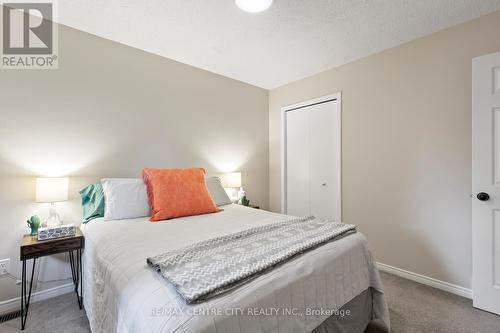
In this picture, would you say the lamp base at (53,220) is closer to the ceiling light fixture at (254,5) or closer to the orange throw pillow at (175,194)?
the orange throw pillow at (175,194)

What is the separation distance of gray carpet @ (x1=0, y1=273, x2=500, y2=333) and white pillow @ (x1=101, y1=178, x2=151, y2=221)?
79 centimetres

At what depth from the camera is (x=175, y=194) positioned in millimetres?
2049

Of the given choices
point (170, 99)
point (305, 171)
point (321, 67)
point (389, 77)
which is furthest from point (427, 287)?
point (170, 99)

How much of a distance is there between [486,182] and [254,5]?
2.35 m

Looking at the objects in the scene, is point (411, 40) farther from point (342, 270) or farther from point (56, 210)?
point (56, 210)

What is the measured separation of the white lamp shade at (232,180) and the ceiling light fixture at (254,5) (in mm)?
1969

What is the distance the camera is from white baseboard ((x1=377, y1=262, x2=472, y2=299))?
2.01 metres

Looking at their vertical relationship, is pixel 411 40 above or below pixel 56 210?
above

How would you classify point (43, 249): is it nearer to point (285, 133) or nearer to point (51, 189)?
point (51, 189)

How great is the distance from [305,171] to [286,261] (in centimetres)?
241

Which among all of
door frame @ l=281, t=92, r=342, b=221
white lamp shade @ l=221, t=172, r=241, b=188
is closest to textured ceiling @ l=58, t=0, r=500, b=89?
door frame @ l=281, t=92, r=342, b=221

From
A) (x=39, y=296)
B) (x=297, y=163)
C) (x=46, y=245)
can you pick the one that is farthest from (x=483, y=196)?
(x=39, y=296)

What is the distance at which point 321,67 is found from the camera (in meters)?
2.98

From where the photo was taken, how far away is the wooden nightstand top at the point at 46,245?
1.61m
